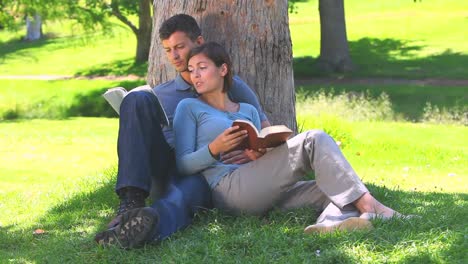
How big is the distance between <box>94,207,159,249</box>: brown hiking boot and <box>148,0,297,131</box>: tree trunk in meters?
2.46

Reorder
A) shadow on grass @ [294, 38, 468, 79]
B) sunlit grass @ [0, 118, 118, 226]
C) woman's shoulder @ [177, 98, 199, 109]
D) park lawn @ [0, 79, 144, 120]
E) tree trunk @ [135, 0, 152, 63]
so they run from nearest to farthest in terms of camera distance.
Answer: woman's shoulder @ [177, 98, 199, 109] < sunlit grass @ [0, 118, 118, 226] < park lawn @ [0, 79, 144, 120] < shadow on grass @ [294, 38, 468, 79] < tree trunk @ [135, 0, 152, 63]

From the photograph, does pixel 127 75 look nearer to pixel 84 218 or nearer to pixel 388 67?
pixel 388 67

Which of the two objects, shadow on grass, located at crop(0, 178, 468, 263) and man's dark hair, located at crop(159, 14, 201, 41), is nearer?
shadow on grass, located at crop(0, 178, 468, 263)

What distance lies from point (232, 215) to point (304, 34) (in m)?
30.1

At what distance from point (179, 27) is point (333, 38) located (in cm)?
2068

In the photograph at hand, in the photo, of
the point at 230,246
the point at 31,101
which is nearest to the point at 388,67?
the point at 31,101

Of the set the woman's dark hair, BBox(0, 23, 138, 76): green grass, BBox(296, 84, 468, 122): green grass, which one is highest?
the woman's dark hair

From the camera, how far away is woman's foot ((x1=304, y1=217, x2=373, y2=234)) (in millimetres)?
4996

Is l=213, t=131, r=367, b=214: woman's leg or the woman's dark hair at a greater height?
the woman's dark hair

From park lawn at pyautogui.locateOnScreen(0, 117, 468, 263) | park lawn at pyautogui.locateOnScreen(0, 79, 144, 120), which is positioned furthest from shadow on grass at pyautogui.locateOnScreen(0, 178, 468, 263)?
park lawn at pyautogui.locateOnScreen(0, 79, 144, 120)

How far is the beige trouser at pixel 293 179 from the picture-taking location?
5109mm

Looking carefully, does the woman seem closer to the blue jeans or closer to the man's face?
the blue jeans

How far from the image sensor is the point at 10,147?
15570 mm

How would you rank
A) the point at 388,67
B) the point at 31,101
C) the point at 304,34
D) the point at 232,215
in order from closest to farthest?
the point at 232,215, the point at 31,101, the point at 388,67, the point at 304,34
